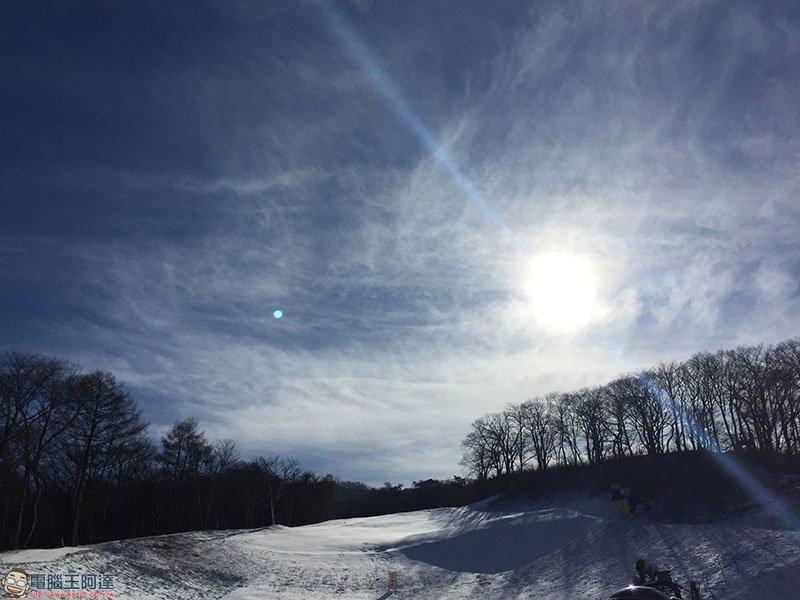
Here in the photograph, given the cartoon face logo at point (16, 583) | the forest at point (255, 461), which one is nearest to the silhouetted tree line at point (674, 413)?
the forest at point (255, 461)

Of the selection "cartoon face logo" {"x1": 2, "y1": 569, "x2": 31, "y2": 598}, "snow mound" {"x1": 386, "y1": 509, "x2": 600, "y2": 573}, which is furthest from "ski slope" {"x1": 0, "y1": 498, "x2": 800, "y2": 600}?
"cartoon face logo" {"x1": 2, "y1": 569, "x2": 31, "y2": 598}

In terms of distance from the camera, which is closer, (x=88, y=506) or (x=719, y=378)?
(x=88, y=506)

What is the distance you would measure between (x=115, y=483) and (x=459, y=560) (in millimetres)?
38748

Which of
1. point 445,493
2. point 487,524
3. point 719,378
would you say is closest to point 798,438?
point 719,378

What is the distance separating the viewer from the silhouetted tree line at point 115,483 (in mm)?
32688

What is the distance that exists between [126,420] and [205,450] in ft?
72.4

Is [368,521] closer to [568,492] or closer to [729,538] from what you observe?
[568,492]

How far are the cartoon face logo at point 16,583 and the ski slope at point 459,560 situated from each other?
608 millimetres

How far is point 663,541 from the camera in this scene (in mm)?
26031

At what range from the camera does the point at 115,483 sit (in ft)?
171

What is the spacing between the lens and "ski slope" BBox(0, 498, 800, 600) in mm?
19266

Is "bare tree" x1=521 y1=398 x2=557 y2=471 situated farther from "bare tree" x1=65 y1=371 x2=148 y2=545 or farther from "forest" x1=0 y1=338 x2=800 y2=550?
"bare tree" x1=65 y1=371 x2=148 y2=545

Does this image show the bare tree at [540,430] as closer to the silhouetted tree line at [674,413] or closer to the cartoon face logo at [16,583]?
the silhouetted tree line at [674,413]

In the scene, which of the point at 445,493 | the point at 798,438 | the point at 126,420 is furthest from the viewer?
the point at 445,493
